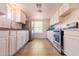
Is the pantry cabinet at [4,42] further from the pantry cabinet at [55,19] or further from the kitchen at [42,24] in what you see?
the pantry cabinet at [55,19]

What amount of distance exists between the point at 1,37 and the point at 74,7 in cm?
185

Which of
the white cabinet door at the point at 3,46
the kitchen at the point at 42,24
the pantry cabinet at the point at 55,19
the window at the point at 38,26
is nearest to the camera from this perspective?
the white cabinet door at the point at 3,46

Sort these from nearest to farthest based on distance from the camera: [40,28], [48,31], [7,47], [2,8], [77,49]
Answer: [77,49], [7,47], [2,8], [40,28], [48,31]

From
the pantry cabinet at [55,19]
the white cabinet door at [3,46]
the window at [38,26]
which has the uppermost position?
the pantry cabinet at [55,19]

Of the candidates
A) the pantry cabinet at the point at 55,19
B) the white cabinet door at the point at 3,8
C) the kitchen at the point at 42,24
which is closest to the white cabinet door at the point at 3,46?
the kitchen at the point at 42,24

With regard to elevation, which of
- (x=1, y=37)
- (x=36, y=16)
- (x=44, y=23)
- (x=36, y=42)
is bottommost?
(x=36, y=42)

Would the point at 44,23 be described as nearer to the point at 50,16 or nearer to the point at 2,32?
the point at 50,16

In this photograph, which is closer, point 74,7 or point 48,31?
point 74,7

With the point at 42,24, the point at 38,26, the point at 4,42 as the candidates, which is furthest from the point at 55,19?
the point at 4,42

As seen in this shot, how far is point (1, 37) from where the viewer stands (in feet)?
7.29

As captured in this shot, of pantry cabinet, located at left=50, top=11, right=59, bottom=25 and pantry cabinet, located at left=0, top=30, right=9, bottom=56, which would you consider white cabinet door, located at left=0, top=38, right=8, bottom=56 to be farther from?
pantry cabinet, located at left=50, top=11, right=59, bottom=25

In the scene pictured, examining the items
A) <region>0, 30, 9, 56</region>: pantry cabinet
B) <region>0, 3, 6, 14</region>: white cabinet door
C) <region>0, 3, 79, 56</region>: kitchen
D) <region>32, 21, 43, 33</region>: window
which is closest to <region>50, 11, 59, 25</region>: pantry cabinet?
<region>0, 3, 79, 56</region>: kitchen

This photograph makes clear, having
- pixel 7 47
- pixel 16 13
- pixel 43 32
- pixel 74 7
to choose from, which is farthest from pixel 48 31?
pixel 7 47

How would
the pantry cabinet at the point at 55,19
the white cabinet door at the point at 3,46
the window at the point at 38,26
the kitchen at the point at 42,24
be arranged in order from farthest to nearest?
1. the pantry cabinet at the point at 55,19
2. the window at the point at 38,26
3. the kitchen at the point at 42,24
4. the white cabinet door at the point at 3,46
